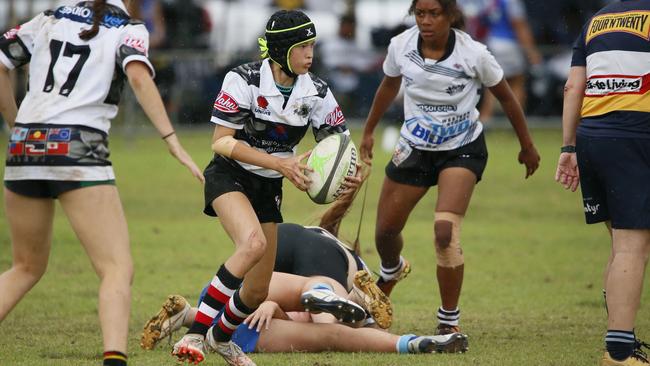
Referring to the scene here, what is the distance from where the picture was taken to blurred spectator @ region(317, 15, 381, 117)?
20109 mm

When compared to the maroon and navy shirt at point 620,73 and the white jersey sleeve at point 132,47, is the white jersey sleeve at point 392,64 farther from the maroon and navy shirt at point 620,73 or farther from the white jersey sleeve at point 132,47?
the white jersey sleeve at point 132,47

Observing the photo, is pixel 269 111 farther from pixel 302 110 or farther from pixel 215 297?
pixel 215 297

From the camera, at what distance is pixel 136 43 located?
532cm

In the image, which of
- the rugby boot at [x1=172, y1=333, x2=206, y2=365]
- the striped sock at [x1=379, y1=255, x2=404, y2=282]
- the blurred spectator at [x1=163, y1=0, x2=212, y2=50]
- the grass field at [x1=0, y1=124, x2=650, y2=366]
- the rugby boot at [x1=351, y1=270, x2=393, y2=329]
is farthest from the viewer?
the blurred spectator at [x1=163, y1=0, x2=212, y2=50]

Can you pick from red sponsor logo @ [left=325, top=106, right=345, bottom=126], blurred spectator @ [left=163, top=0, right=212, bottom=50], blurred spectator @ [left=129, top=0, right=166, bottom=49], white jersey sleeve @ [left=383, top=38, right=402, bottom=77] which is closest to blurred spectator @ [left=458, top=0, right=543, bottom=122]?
blurred spectator @ [left=163, top=0, right=212, bottom=50]

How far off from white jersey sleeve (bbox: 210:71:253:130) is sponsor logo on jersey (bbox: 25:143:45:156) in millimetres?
1220

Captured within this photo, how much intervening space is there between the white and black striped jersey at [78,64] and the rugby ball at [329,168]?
121cm

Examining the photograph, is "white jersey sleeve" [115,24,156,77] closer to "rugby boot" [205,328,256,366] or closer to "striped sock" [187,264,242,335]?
"striped sock" [187,264,242,335]

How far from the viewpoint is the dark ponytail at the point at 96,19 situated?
17.3 ft

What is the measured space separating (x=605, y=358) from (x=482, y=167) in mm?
2052

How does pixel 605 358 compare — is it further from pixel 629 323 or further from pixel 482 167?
pixel 482 167

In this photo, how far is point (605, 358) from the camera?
5.91 metres

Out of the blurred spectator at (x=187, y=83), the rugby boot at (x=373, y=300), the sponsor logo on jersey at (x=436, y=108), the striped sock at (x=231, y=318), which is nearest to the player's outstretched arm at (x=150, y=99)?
the striped sock at (x=231, y=318)

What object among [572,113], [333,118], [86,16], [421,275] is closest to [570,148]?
[572,113]
